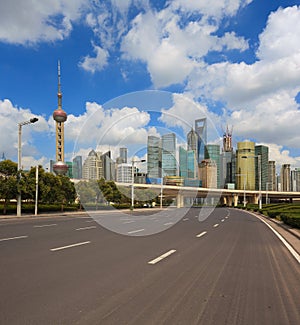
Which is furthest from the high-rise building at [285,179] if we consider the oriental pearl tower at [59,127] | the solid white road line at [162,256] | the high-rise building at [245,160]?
the solid white road line at [162,256]

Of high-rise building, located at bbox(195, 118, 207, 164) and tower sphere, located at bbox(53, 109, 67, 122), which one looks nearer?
high-rise building, located at bbox(195, 118, 207, 164)

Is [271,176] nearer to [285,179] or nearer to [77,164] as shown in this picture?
[285,179]

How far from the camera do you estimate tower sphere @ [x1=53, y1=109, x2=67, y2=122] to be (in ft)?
364

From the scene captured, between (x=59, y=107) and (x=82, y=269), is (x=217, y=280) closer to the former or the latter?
(x=82, y=269)

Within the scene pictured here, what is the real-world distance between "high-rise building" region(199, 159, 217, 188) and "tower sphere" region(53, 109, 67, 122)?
3419 inches

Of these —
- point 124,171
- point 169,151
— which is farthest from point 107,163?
point 124,171

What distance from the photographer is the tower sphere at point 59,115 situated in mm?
111069

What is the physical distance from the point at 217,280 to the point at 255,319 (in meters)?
2.13

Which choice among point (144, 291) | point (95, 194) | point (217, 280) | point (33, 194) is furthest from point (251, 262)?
point (95, 194)

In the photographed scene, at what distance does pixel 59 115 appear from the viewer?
111625mm

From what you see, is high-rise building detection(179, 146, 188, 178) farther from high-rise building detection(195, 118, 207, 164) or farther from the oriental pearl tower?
the oriental pearl tower

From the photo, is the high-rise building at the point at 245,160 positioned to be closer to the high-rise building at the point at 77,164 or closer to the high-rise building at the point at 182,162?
the high-rise building at the point at 182,162

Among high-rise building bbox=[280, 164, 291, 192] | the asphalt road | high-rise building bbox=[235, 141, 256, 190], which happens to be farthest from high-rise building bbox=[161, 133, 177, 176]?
high-rise building bbox=[280, 164, 291, 192]

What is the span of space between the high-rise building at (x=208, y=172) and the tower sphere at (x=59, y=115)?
285ft
